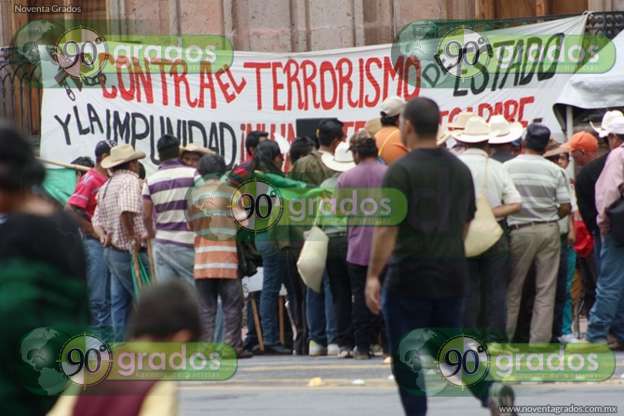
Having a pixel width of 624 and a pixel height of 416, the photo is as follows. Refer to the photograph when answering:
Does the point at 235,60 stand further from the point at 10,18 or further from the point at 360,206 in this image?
the point at 10,18

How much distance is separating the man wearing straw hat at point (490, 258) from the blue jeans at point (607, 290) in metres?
0.78

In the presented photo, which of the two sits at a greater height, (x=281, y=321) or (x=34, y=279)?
(x=34, y=279)

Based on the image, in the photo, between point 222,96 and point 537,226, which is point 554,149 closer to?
point 537,226

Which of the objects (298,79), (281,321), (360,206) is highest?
(298,79)

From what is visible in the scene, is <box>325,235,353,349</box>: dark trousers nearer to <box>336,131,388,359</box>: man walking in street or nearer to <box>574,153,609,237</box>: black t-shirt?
<box>336,131,388,359</box>: man walking in street

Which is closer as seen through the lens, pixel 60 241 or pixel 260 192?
pixel 60 241

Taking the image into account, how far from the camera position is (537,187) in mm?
12805

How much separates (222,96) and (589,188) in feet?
17.2

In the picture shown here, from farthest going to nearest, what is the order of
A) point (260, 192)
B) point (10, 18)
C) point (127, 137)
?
1. point (10, 18)
2. point (127, 137)
3. point (260, 192)

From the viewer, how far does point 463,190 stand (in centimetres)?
849

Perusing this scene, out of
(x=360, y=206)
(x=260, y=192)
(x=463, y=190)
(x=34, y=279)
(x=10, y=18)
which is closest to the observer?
(x=34, y=279)

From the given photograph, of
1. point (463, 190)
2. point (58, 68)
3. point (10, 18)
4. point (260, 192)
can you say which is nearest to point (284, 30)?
point (58, 68)

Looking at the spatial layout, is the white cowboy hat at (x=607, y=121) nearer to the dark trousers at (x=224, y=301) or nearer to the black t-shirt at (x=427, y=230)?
the dark trousers at (x=224, y=301)

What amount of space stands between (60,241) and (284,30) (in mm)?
14206
